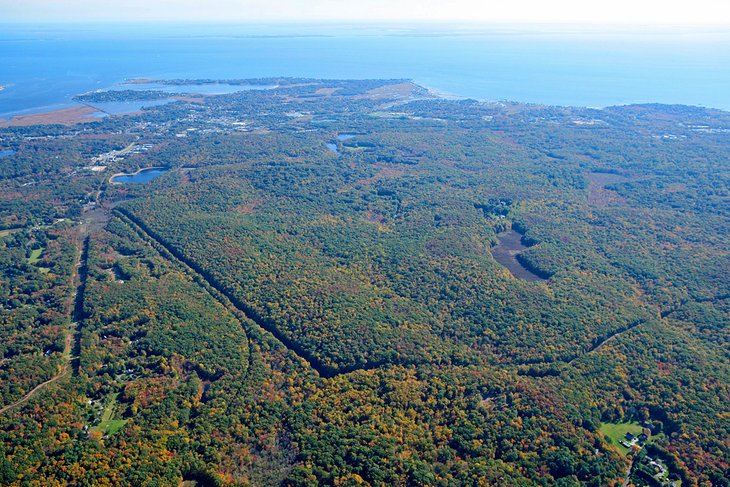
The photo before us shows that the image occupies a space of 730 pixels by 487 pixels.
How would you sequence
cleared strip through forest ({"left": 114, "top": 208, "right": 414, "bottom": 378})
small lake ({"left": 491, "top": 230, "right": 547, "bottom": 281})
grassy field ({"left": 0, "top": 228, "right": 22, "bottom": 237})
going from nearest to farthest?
1. cleared strip through forest ({"left": 114, "top": 208, "right": 414, "bottom": 378})
2. small lake ({"left": 491, "top": 230, "right": 547, "bottom": 281})
3. grassy field ({"left": 0, "top": 228, "right": 22, "bottom": 237})

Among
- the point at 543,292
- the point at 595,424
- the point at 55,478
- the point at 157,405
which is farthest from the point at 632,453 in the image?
the point at 55,478

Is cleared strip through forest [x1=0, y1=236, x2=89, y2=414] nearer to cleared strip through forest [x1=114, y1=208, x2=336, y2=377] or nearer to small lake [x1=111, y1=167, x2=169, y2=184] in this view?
cleared strip through forest [x1=114, y1=208, x2=336, y2=377]

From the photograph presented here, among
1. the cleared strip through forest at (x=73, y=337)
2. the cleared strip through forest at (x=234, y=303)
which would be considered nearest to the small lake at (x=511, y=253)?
the cleared strip through forest at (x=234, y=303)

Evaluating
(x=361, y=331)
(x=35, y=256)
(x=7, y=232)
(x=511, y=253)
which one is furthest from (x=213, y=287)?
(x=511, y=253)

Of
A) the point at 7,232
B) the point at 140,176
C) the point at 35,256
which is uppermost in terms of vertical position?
the point at 140,176

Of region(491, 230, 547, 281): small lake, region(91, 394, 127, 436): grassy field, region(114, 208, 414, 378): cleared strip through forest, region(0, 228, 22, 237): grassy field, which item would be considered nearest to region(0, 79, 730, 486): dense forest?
region(91, 394, 127, 436): grassy field

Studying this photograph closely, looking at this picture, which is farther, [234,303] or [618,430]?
[234,303]

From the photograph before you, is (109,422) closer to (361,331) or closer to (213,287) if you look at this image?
(213,287)
